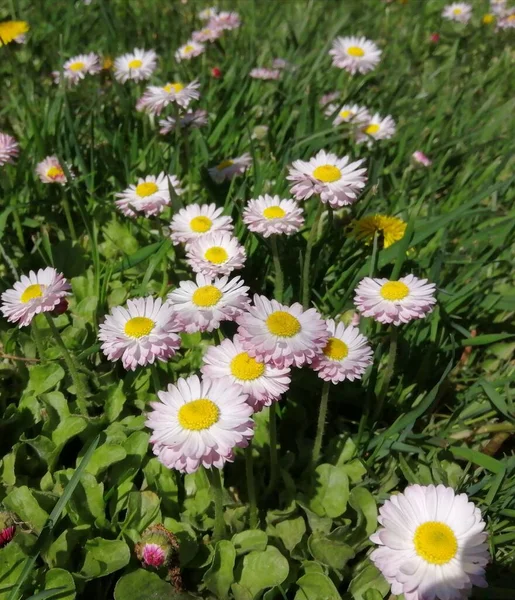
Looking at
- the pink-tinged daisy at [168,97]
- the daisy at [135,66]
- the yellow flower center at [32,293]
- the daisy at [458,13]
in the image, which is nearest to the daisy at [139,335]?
the yellow flower center at [32,293]

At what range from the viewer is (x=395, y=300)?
1.77 metres

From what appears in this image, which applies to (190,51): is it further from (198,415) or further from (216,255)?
(198,415)

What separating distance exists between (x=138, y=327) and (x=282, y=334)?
41cm

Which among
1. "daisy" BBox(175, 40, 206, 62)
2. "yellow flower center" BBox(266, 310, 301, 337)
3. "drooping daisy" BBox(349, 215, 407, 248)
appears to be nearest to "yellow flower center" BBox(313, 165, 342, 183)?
"drooping daisy" BBox(349, 215, 407, 248)

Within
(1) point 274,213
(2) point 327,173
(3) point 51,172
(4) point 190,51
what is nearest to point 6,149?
(3) point 51,172

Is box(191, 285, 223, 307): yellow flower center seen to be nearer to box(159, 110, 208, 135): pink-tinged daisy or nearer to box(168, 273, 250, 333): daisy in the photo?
box(168, 273, 250, 333): daisy

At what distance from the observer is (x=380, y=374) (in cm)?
205

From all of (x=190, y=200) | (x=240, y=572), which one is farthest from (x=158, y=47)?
(x=240, y=572)

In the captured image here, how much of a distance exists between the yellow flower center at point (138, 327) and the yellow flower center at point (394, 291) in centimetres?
68

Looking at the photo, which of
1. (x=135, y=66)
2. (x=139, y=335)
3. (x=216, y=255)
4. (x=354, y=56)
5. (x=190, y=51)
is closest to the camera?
(x=139, y=335)

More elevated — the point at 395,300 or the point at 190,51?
the point at 190,51

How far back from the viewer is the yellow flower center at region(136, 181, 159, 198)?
2.38 m

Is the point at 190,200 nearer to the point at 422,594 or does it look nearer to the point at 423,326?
the point at 423,326

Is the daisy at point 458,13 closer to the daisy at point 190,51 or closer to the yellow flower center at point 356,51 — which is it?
the yellow flower center at point 356,51
